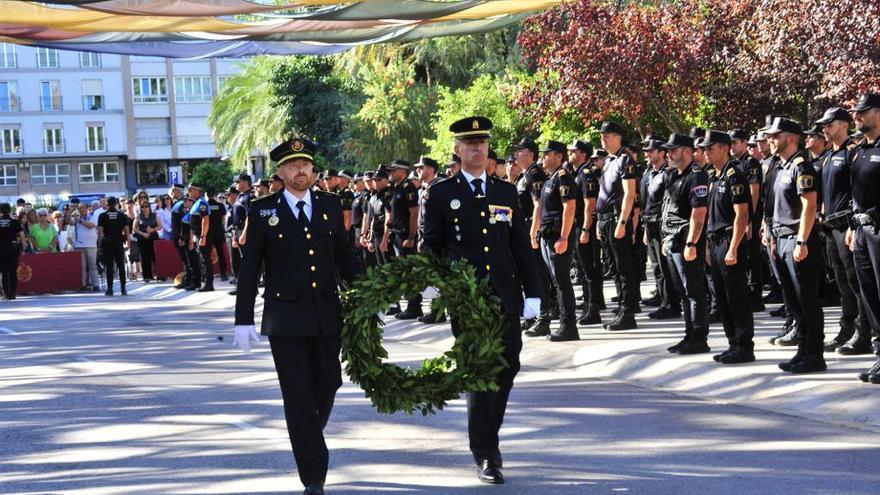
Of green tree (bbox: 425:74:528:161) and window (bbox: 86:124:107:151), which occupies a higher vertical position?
window (bbox: 86:124:107:151)

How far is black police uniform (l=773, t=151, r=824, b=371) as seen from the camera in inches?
402

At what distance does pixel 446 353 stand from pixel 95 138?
84.1 m

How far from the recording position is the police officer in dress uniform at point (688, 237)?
11.4 m

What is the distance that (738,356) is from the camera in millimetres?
11000

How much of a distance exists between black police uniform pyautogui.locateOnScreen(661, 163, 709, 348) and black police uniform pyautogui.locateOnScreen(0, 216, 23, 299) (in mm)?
17210

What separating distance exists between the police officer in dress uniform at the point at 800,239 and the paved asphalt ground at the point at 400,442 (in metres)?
1.07

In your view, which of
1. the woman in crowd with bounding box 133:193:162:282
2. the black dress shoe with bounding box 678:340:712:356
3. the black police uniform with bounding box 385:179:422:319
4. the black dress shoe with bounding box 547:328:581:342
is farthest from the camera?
the woman in crowd with bounding box 133:193:162:282

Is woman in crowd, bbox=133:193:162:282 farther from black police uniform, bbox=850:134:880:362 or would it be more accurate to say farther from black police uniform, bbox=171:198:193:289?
black police uniform, bbox=850:134:880:362

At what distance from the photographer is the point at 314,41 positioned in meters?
15.1

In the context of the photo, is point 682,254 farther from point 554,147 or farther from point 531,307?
point 531,307

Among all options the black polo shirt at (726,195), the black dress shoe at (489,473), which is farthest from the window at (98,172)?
the black dress shoe at (489,473)

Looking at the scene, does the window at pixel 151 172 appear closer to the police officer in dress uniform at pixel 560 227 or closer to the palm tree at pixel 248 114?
the palm tree at pixel 248 114

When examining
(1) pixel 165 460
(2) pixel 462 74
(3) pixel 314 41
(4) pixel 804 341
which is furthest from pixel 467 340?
(2) pixel 462 74

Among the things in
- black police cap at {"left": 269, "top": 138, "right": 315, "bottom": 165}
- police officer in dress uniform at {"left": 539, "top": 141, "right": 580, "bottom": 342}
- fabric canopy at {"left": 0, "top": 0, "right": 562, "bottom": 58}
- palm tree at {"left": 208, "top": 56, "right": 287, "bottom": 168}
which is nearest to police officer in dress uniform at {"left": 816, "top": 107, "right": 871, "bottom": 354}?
police officer in dress uniform at {"left": 539, "top": 141, "right": 580, "bottom": 342}
